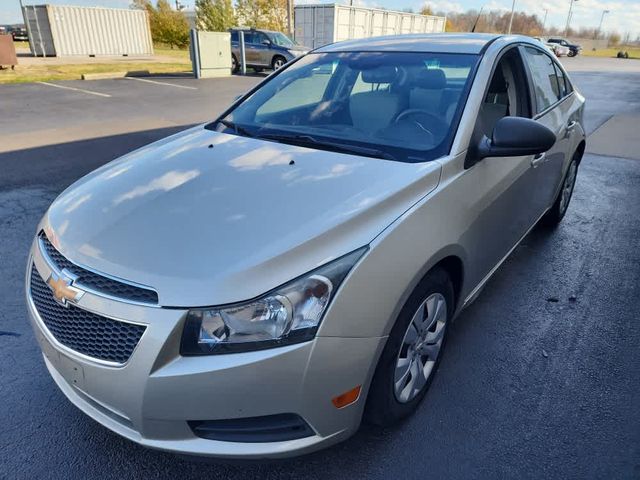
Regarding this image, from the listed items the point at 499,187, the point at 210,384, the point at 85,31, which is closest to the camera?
the point at 210,384

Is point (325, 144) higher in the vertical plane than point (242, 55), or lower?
higher

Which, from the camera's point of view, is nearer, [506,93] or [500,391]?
[500,391]

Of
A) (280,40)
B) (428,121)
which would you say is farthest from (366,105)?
(280,40)

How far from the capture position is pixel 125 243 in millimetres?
1793

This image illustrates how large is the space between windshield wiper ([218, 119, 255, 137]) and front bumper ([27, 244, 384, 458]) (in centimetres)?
148

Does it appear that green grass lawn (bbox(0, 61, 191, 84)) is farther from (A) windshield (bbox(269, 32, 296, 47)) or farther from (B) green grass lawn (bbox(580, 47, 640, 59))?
(B) green grass lawn (bbox(580, 47, 640, 59))

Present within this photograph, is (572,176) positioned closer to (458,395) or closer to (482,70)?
(482,70)

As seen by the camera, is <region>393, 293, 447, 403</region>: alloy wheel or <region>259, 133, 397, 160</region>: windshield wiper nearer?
<region>393, 293, 447, 403</region>: alloy wheel

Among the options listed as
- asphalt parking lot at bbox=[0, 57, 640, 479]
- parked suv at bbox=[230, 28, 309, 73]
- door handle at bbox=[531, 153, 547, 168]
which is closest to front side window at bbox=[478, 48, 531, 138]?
door handle at bbox=[531, 153, 547, 168]

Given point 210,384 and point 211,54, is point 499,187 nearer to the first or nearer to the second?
point 210,384

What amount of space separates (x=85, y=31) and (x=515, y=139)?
25.2 meters

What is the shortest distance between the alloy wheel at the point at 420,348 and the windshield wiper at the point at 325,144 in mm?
750

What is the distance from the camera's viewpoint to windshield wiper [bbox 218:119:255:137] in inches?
113

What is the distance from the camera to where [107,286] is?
1672 millimetres
